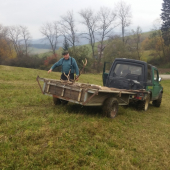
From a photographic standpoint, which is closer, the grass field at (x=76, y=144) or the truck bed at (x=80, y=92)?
the grass field at (x=76, y=144)

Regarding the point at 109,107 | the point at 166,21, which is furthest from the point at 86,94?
the point at 166,21

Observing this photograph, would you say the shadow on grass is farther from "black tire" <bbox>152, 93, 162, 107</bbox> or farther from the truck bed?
"black tire" <bbox>152, 93, 162, 107</bbox>

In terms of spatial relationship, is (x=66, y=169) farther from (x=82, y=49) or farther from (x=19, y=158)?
(x=82, y=49)

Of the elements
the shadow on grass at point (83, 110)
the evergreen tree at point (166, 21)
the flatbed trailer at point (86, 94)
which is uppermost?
the evergreen tree at point (166, 21)

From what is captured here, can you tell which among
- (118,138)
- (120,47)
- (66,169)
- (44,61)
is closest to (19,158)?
(66,169)

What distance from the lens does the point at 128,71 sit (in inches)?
298

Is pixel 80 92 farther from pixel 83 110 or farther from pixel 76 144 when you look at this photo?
pixel 76 144

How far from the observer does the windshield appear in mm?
7383

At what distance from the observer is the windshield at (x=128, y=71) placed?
7.38 metres

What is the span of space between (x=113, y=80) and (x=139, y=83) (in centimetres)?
105

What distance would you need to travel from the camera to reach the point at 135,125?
17.7ft

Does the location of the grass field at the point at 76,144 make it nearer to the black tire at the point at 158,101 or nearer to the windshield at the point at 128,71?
the windshield at the point at 128,71

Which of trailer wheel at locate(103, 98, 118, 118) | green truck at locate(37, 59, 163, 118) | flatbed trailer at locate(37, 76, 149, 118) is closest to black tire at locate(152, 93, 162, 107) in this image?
green truck at locate(37, 59, 163, 118)

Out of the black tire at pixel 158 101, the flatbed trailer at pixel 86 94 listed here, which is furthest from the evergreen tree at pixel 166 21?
the flatbed trailer at pixel 86 94
